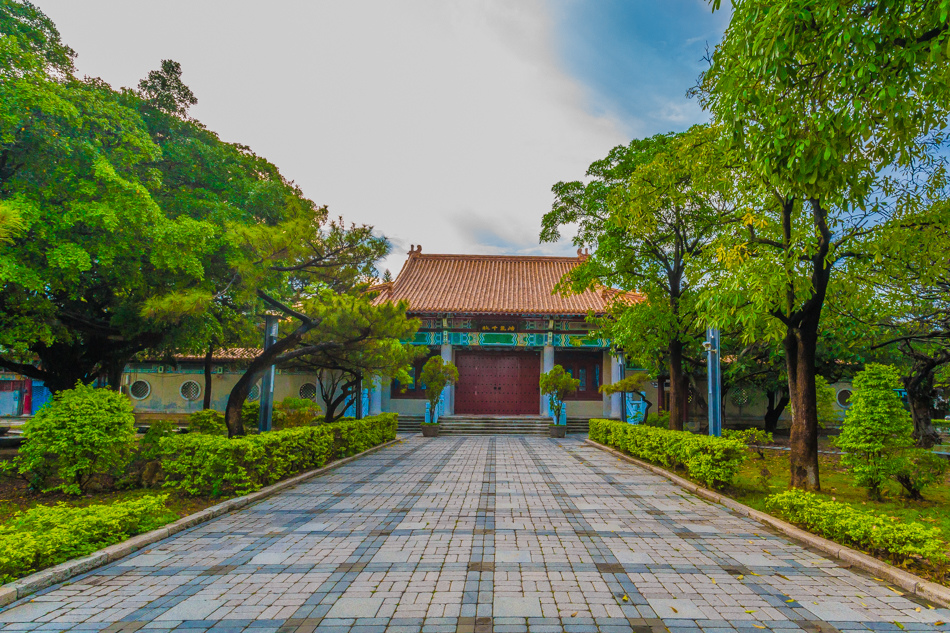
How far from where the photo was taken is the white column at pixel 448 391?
1884 cm

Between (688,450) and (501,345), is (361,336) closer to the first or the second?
(688,450)

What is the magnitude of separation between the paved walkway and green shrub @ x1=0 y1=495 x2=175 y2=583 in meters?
0.34

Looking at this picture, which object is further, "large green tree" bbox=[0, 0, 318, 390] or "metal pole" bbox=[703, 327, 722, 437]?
"metal pole" bbox=[703, 327, 722, 437]

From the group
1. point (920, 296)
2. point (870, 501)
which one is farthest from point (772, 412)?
point (870, 501)

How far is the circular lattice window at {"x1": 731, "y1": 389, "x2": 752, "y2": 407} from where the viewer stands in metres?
18.5

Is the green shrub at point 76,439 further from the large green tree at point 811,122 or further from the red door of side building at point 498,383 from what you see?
the red door of side building at point 498,383

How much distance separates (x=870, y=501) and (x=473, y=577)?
18.9ft

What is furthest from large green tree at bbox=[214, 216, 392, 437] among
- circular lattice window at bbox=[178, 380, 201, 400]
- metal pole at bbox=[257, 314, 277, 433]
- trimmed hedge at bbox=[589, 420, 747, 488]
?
circular lattice window at bbox=[178, 380, 201, 400]

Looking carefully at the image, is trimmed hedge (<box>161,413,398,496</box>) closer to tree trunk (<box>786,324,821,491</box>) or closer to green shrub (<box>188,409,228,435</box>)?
green shrub (<box>188,409,228,435</box>)

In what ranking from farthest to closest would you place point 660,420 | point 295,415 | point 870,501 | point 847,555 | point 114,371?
1. point 660,420
2. point 295,415
3. point 114,371
4. point 870,501
5. point 847,555

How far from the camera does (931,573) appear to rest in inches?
156

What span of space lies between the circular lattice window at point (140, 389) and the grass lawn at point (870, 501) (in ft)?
71.9

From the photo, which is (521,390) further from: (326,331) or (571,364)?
(326,331)

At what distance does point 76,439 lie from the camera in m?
6.22
